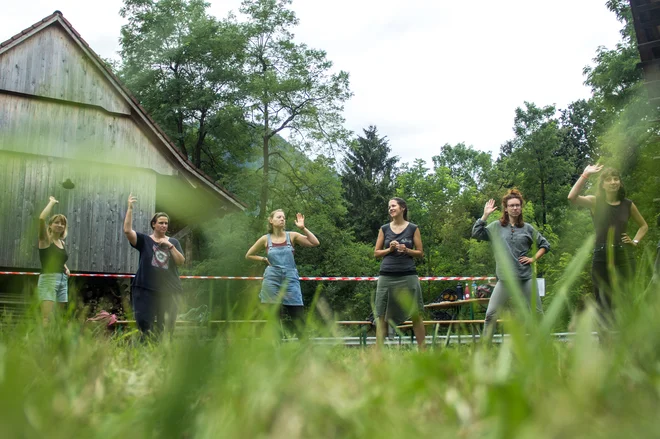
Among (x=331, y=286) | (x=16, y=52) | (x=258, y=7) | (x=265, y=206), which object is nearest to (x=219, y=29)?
(x=258, y=7)

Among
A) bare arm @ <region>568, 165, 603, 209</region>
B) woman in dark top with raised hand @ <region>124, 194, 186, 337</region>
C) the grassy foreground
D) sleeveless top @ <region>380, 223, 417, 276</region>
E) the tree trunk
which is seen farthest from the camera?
the tree trunk

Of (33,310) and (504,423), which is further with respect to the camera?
(33,310)

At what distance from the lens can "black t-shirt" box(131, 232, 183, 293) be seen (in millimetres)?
8375

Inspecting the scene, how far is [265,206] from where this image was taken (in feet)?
128

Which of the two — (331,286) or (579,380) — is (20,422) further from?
(331,286)

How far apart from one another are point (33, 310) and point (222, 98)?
38326 mm

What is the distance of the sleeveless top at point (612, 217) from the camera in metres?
7.06

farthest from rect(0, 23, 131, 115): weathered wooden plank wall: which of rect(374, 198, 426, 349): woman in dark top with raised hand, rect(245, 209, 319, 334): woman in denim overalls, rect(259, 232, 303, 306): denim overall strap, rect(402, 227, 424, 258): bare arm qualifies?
rect(402, 227, 424, 258): bare arm

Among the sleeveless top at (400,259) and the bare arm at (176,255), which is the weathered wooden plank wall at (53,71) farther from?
the sleeveless top at (400,259)

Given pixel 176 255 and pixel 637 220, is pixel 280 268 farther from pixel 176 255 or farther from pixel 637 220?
pixel 637 220

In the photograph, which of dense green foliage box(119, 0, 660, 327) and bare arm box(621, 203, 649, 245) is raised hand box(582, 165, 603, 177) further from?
dense green foliage box(119, 0, 660, 327)

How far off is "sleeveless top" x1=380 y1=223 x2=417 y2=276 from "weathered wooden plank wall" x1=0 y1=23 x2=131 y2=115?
12.7 metres

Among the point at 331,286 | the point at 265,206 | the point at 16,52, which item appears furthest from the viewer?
the point at 331,286

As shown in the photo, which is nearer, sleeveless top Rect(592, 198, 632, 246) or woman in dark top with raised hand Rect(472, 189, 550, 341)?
sleeveless top Rect(592, 198, 632, 246)
